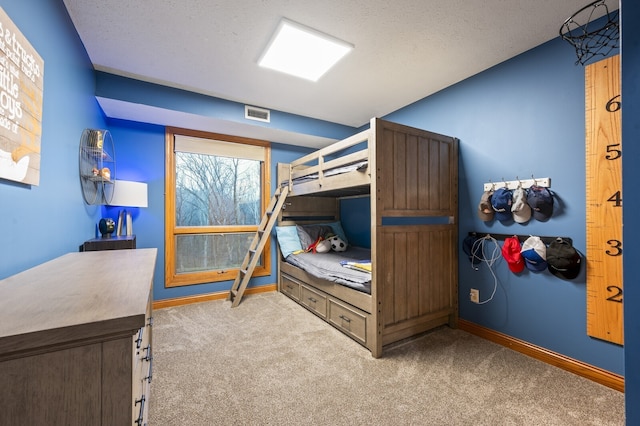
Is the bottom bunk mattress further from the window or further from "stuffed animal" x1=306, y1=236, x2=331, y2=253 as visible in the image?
the window

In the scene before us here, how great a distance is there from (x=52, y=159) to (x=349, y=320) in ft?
7.98

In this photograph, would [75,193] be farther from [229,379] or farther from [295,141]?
[295,141]

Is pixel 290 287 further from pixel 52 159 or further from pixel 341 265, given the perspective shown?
pixel 52 159

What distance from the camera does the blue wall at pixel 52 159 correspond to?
1233mm

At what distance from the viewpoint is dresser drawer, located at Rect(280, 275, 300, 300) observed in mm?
3348

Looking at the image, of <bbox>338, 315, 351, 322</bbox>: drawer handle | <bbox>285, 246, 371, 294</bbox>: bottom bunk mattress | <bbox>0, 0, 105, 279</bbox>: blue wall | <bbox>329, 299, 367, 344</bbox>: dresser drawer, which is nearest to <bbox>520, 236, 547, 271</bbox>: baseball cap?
<bbox>285, 246, 371, 294</bbox>: bottom bunk mattress

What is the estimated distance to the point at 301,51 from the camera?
2.21 m

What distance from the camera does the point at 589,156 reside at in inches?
73.0

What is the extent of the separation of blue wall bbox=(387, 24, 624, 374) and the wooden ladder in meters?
2.17

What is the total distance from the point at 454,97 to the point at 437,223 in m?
1.31

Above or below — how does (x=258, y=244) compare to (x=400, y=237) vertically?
below

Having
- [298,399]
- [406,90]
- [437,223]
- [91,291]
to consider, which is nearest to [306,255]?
[437,223]

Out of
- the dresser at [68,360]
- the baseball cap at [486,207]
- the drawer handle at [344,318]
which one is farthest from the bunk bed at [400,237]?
the dresser at [68,360]

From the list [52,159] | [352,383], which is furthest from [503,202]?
[52,159]
